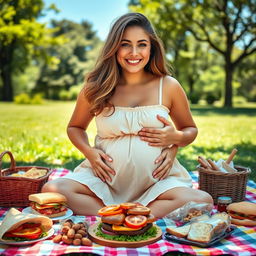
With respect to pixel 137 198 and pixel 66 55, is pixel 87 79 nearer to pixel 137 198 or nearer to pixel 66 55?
pixel 137 198

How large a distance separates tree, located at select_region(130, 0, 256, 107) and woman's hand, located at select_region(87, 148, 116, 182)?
63.4 ft

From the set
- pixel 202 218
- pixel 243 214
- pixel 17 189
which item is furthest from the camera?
pixel 17 189

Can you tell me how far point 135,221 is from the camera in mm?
2738

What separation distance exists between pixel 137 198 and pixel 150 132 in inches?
25.7

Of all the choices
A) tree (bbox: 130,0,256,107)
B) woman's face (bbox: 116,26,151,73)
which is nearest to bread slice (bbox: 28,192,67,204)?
woman's face (bbox: 116,26,151,73)

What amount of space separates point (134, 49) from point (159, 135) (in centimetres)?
85

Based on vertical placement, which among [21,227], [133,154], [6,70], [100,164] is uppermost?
[6,70]

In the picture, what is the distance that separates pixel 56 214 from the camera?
333cm

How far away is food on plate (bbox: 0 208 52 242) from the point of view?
8.96 ft

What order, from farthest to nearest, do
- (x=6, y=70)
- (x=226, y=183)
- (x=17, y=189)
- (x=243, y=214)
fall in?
1. (x=6, y=70)
2. (x=226, y=183)
3. (x=17, y=189)
4. (x=243, y=214)

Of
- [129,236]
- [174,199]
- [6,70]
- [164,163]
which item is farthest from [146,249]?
[6,70]

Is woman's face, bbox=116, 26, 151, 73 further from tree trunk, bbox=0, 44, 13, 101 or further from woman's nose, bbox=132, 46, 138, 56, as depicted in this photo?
tree trunk, bbox=0, 44, 13, 101

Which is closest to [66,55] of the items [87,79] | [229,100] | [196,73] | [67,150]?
[196,73]

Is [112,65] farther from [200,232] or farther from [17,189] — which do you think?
[200,232]
